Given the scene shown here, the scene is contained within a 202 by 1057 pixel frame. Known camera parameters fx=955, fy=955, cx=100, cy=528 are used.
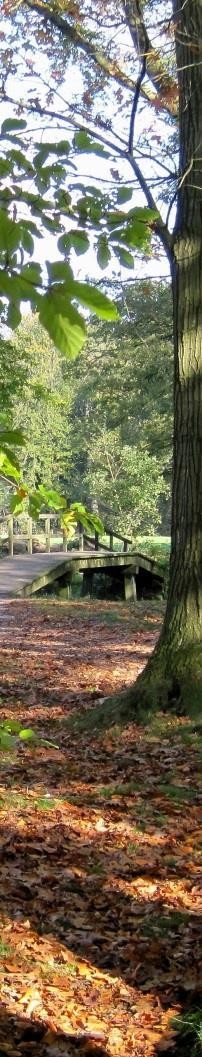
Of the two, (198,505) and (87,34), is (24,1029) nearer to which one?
(198,505)

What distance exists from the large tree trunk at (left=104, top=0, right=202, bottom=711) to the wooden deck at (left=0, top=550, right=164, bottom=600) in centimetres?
1008

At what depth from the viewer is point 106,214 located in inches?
81.7

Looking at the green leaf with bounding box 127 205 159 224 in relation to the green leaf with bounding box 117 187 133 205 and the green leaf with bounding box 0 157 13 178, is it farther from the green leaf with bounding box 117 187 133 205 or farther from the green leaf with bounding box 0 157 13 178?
the green leaf with bounding box 0 157 13 178

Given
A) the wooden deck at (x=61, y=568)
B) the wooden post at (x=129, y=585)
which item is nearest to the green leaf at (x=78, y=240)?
the wooden deck at (x=61, y=568)

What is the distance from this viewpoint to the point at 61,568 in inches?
847

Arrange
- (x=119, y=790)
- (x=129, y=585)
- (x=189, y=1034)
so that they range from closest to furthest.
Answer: (x=189, y=1034) → (x=119, y=790) → (x=129, y=585)

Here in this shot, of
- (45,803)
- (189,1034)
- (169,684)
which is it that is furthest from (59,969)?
(169,684)

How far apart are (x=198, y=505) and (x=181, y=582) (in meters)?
0.55

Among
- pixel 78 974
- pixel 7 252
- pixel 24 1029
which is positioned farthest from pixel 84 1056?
pixel 7 252

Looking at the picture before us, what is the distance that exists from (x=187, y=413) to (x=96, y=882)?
328cm

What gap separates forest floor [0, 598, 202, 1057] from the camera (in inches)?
129

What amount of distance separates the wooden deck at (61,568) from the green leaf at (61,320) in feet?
49.8

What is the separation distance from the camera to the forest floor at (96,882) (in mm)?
3277

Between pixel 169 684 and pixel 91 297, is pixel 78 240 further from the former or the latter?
pixel 169 684
